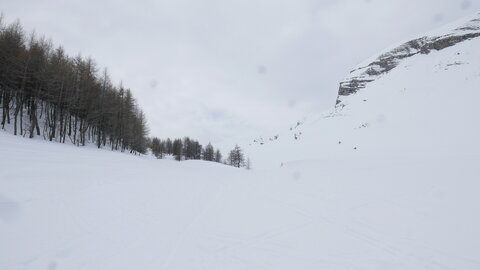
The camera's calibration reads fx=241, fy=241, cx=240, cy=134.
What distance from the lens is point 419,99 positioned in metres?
33.0

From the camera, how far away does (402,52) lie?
7288cm

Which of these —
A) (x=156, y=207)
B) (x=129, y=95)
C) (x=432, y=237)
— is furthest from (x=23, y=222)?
(x=129, y=95)

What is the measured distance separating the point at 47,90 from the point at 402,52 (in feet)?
285

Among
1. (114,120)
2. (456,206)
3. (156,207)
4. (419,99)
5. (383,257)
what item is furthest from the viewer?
(114,120)

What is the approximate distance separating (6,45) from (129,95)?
2128 cm

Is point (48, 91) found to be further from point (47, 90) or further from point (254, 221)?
point (254, 221)

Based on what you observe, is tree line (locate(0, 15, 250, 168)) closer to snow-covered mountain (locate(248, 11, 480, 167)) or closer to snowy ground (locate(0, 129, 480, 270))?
snowy ground (locate(0, 129, 480, 270))

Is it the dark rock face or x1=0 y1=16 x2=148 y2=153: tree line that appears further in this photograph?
the dark rock face

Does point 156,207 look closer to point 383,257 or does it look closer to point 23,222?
point 23,222

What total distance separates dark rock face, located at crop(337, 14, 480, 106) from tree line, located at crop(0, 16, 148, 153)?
58.5 metres

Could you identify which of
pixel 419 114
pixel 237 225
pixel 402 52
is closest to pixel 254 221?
pixel 237 225

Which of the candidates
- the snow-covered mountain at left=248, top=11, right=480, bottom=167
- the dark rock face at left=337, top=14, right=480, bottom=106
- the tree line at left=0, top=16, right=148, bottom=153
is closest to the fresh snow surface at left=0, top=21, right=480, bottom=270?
the snow-covered mountain at left=248, top=11, right=480, bottom=167

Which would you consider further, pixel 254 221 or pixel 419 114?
pixel 419 114

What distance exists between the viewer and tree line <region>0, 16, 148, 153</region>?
24.5 metres
